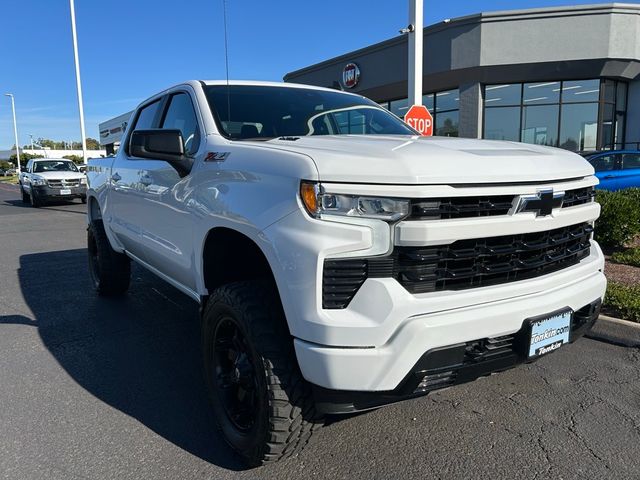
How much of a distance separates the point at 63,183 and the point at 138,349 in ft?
56.5

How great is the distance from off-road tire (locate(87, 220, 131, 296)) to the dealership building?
635 inches

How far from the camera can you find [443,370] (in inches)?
87.4

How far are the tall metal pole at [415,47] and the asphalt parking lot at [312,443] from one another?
5.45 m

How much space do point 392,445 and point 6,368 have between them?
289cm

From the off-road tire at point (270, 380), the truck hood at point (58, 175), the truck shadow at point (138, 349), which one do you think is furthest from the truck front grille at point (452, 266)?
the truck hood at point (58, 175)

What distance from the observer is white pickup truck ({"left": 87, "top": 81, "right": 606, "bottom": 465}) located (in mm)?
2113

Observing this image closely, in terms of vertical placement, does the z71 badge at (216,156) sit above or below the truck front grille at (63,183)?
above

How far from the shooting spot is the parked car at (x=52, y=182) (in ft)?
62.6

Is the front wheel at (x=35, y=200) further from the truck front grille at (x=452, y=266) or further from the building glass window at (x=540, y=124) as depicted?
the truck front grille at (x=452, y=266)

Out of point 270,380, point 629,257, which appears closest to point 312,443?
point 270,380

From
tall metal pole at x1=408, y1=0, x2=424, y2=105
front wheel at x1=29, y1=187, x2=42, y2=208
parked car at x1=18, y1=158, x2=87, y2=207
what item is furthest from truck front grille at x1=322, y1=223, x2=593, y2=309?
front wheel at x1=29, y1=187, x2=42, y2=208

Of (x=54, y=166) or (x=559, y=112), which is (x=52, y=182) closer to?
(x=54, y=166)

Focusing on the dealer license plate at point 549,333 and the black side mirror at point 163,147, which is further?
the black side mirror at point 163,147

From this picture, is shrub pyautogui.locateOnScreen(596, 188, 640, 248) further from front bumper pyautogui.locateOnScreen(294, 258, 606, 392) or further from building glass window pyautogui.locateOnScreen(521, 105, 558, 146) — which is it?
building glass window pyautogui.locateOnScreen(521, 105, 558, 146)
